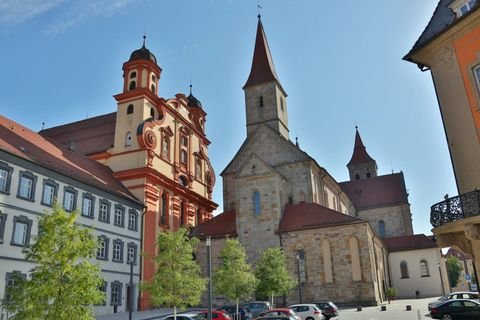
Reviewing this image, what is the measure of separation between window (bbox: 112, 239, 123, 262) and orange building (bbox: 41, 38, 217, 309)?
114 inches

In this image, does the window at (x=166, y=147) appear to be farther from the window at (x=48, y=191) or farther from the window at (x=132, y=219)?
the window at (x=48, y=191)

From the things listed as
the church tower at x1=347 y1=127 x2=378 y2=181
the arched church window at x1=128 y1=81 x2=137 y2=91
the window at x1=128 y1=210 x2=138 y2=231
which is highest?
the church tower at x1=347 y1=127 x2=378 y2=181

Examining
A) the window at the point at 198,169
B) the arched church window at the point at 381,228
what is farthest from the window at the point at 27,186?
the arched church window at the point at 381,228

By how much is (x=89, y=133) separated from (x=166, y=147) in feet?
28.5

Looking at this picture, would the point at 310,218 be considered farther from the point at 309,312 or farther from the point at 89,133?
the point at 89,133

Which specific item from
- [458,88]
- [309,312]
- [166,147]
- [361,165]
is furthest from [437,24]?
[361,165]

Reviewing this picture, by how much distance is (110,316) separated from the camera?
30922mm

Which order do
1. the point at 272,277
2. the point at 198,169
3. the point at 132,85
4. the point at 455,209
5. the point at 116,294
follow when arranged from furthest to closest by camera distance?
the point at 198,169 → the point at 132,85 → the point at 116,294 → the point at 272,277 → the point at 455,209

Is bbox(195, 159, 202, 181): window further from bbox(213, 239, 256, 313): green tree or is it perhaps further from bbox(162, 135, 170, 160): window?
bbox(213, 239, 256, 313): green tree

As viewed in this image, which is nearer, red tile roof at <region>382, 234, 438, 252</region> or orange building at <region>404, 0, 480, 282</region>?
orange building at <region>404, 0, 480, 282</region>

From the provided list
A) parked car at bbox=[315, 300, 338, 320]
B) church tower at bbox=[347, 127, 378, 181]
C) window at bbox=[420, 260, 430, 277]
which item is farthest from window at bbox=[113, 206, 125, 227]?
church tower at bbox=[347, 127, 378, 181]

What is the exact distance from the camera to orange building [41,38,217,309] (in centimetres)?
4009

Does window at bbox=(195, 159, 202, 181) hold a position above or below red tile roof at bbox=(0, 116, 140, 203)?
above

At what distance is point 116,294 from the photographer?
111ft
